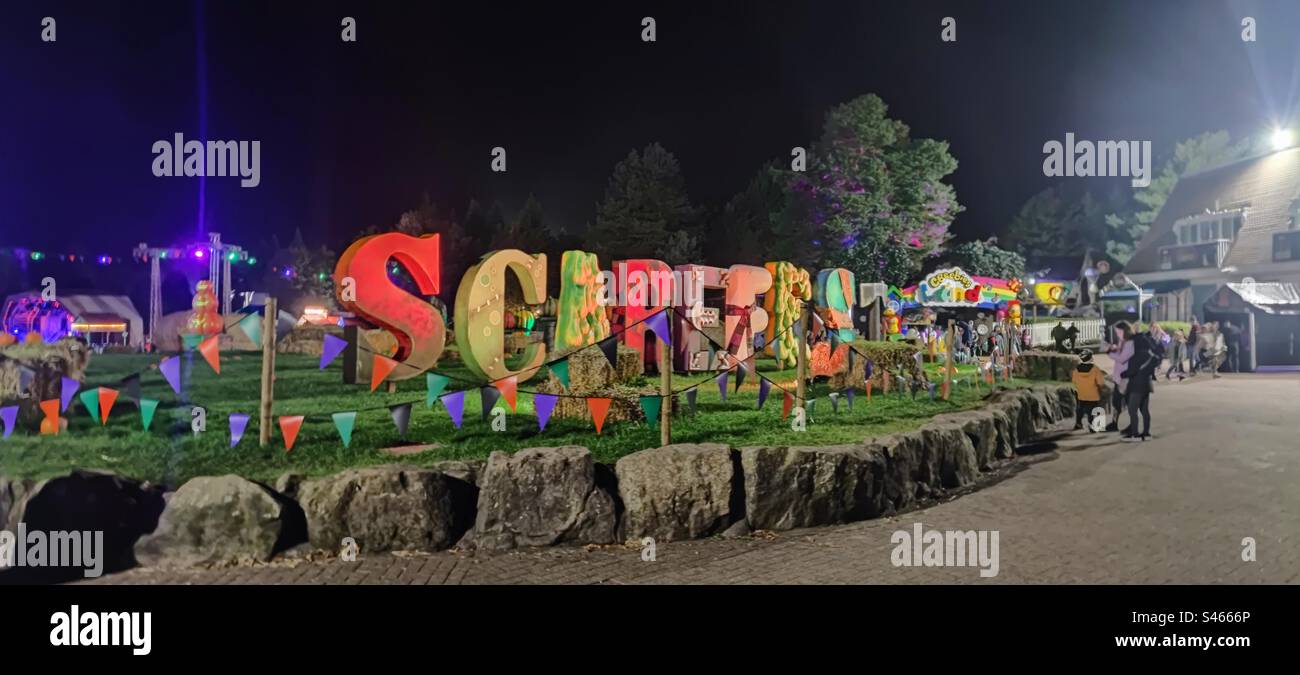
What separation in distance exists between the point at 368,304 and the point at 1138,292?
65.8 feet

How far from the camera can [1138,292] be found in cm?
1948

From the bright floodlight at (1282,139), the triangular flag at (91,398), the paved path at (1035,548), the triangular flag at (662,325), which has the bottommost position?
the paved path at (1035,548)

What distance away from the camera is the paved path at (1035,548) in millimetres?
5930

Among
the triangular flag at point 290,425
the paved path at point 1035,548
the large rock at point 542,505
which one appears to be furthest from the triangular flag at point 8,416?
the large rock at point 542,505

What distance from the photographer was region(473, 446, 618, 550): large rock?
21.4 ft

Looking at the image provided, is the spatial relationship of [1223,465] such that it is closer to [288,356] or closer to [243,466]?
[243,466]

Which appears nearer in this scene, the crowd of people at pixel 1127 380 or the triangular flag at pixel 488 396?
the triangular flag at pixel 488 396

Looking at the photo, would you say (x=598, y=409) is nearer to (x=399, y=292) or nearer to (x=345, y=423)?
(x=345, y=423)

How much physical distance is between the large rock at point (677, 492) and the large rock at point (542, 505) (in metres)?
0.24

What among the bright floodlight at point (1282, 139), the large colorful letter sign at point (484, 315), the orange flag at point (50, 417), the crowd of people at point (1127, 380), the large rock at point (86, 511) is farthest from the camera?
Answer: the bright floodlight at point (1282, 139)

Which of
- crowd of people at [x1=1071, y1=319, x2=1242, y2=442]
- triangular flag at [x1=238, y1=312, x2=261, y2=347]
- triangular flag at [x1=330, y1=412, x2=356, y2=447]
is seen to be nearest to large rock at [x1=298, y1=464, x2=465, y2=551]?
triangular flag at [x1=330, y1=412, x2=356, y2=447]

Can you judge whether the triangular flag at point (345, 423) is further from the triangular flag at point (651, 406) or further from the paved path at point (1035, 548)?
the triangular flag at point (651, 406)

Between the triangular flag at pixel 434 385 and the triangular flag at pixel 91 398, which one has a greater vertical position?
the triangular flag at pixel 434 385

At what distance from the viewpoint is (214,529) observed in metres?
6.11
